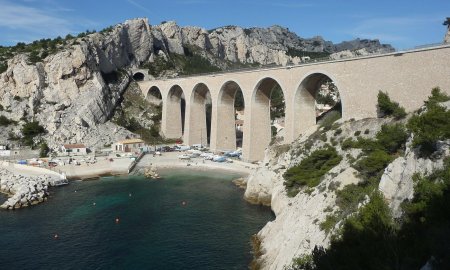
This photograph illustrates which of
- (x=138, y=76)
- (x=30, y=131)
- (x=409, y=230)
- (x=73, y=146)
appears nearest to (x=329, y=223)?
(x=409, y=230)

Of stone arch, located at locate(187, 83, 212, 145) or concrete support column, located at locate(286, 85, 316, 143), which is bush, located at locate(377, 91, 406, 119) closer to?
concrete support column, located at locate(286, 85, 316, 143)

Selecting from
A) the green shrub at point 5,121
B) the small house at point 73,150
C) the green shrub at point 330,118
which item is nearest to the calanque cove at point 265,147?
the green shrub at point 5,121

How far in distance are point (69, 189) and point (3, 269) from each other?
19389mm

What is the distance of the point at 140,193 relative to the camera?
3797cm

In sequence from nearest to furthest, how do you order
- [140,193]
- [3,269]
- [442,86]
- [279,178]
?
1. [3,269]
2. [442,86]
3. [279,178]
4. [140,193]

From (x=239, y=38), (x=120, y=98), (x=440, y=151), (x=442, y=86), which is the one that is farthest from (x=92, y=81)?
(x=239, y=38)

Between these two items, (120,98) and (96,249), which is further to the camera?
(120,98)

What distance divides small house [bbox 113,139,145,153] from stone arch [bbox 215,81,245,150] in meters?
12.5

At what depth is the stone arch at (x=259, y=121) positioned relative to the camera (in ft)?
156

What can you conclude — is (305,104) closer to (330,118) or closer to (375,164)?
(330,118)

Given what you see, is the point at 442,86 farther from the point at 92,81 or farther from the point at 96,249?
the point at 92,81

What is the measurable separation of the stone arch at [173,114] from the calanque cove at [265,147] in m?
0.29

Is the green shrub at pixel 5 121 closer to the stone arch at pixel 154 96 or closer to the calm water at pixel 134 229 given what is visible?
the stone arch at pixel 154 96

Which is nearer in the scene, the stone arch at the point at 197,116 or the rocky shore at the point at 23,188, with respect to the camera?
the rocky shore at the point at 23,188
